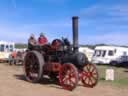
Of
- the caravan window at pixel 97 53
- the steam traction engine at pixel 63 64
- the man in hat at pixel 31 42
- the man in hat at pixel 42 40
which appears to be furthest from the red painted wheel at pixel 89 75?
the caravan window at pixel 97 53

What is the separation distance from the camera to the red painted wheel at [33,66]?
15.6 meters

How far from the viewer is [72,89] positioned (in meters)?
13.8

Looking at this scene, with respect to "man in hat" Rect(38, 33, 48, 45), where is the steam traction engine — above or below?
below

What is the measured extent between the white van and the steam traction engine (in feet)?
64.9

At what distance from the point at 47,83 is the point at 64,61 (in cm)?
161

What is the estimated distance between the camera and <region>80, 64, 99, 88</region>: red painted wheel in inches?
589

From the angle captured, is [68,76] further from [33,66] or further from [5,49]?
[5,49]

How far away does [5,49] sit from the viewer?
3581 centimetres

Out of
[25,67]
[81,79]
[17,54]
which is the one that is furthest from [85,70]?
[17,54]

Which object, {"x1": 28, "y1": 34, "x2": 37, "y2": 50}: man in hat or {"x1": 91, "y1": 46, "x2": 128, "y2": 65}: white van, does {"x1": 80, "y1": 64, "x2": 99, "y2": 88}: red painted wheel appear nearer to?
{"x1": 28, "y1": 34, "x2": 37, "y2": 50}: man in hat

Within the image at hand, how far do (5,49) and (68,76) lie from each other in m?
22.4

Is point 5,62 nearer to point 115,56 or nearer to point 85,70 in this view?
point 115,56

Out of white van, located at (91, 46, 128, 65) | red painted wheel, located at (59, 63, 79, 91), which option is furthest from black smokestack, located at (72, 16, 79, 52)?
white van, located at (91, 46, 128, 65)

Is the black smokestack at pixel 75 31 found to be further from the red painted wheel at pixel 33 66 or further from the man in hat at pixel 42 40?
the man in hat at pixel 42 40
